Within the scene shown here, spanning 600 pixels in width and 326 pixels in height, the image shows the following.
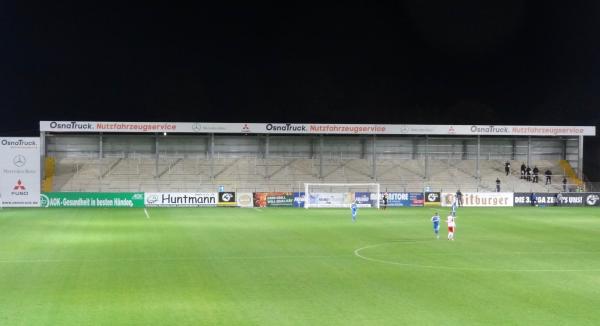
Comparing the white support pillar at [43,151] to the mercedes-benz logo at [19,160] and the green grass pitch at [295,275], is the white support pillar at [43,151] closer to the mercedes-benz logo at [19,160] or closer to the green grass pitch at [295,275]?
the mercedes-benz logo at [19,160]

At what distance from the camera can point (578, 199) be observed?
68438 mm

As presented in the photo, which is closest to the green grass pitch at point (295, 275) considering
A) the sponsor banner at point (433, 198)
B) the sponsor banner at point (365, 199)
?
the sponsor banner at point (365, 199)

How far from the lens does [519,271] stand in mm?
23125

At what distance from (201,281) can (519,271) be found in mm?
10229

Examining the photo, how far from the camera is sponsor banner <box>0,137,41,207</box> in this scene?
4575 centimetres

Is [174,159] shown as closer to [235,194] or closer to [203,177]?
[203,177]

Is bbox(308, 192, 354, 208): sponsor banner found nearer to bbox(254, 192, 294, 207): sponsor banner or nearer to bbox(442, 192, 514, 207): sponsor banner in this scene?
bbox(254, 192, 294, 207): sponsor banner

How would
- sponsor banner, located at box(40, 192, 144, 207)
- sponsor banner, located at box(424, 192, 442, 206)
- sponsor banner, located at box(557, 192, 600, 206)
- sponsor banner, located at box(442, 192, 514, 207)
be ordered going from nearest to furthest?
sponsor banner, located at box(40, 192, 144, 207) → sponsor banner, located at box(442, 192, 514, 207) → sponsor banner, located at box(424, 192, 442, 206) → sponsor banner, located at box(557, 192, 600, 206)

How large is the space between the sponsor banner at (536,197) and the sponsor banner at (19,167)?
42.5 m

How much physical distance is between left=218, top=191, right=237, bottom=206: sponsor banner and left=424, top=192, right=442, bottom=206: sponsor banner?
1796 centimetres

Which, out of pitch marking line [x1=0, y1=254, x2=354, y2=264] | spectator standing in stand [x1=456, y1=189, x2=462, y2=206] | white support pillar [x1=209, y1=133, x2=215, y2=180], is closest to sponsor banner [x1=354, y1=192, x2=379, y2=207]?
spectator standing in stand [x1=456, y1=189, x2=462, y2=206]

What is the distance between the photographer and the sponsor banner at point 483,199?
66.7m

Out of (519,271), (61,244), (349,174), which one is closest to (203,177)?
(349,174)

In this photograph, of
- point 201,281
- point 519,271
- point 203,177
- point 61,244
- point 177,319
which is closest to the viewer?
point 177,319
